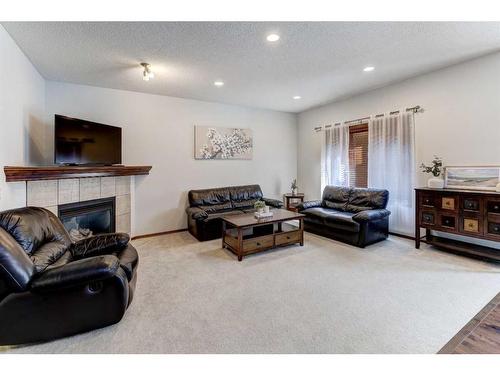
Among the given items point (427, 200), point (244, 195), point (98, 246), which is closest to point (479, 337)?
point (427, 200)

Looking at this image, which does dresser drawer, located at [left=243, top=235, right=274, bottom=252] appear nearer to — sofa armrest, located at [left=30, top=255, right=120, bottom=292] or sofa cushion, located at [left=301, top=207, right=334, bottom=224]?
sofa cushion, located at [left=301, top=207, right=334, bottom=224]

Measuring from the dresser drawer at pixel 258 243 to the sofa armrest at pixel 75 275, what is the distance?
73.9 inches

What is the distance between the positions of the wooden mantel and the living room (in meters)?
0.02

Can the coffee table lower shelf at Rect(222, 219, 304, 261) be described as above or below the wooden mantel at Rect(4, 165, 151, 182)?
below

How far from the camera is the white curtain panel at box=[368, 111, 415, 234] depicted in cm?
405

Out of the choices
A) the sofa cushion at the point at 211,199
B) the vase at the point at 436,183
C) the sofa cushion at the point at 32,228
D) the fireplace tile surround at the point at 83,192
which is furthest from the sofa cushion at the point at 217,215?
the vase at the point at 436,183

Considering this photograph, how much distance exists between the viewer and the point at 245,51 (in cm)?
287

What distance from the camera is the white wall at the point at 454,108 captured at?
3.18m

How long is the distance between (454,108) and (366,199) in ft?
6.04

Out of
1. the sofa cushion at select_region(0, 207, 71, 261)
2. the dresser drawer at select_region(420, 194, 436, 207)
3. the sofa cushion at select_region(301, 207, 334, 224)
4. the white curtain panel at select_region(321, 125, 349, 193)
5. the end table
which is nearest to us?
the sofa cushion at select_region(0, 207, 71, 261)

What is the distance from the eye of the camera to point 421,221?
141 inches

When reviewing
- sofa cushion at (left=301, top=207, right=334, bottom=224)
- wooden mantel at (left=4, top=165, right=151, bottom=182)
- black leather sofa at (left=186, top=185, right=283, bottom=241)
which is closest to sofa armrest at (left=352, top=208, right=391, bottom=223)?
sofa cushion at (left=301, top=207, right=334, bottom=224)

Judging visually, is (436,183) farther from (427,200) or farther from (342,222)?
(342,222)
